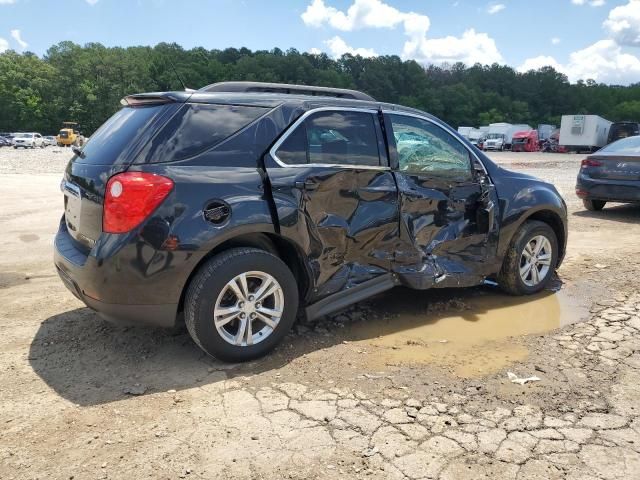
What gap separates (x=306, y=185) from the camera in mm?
3750

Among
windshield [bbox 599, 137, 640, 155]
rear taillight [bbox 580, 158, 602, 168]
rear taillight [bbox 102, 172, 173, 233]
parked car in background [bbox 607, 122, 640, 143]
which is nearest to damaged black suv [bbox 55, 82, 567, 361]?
rear taillight [bbox 102, 172, 173, 233]

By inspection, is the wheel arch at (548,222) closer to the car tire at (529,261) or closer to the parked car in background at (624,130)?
the car tire at (529,261)

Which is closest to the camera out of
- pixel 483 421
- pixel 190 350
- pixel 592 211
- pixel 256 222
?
pixel 483 421

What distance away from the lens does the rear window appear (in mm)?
3449

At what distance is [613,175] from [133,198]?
912 centimetres

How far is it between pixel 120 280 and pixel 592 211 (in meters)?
10.00

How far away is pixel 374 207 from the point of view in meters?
4.13

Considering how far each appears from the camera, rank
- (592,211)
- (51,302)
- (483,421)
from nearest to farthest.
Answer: (483,421), (51,302), (592,211)

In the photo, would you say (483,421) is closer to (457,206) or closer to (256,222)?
(256,222)

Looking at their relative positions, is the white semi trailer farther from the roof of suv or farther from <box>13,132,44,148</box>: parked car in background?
<box>13,132,44,148</box>: parked car in background

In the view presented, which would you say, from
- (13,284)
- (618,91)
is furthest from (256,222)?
(618,91)

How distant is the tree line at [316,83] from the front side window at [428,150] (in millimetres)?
64751

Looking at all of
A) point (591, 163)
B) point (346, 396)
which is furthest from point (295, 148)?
point (591, 163)

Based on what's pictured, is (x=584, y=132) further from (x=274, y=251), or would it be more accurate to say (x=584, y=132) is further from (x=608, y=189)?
(x=274, y=251)
